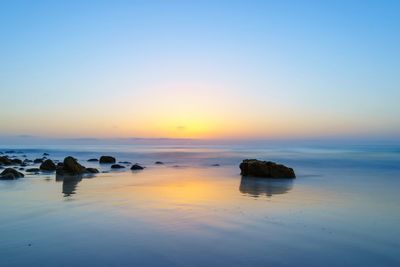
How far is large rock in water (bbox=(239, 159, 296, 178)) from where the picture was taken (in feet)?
97.6

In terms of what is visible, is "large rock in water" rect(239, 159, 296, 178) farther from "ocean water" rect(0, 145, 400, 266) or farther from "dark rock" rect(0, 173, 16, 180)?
"dark rock" rect(0, 173, 16, 180)

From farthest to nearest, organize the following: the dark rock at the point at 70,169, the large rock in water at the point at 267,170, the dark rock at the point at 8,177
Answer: the dark rock at the point at 70,169, the large rock in water at the point at 267,170, the dark rock at the point at 8,177

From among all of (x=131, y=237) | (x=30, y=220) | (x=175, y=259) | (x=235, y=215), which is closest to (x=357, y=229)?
(x=235, y=215)

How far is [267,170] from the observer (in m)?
30.3

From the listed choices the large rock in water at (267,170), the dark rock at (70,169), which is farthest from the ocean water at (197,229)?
the dark rock at (70,169)

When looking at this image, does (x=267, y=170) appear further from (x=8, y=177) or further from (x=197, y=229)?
(x=8, y=177)

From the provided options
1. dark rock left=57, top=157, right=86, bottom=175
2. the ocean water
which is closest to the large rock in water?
the ocean water

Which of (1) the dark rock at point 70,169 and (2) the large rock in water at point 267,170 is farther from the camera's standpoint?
(1) the dark rock at point 70,169

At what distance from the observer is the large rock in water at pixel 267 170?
29.7 m

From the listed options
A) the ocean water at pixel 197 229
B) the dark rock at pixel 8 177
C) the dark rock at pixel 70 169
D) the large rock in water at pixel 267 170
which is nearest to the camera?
the ocean water at pixel 197 229

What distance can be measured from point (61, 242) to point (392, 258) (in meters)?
8.66

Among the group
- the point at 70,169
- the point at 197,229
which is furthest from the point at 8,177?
the point at 197,229

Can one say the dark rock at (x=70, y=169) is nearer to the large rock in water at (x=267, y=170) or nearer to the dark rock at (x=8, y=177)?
the dark rock at (x=8, y=177)

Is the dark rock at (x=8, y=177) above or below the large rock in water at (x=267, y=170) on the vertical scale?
below
